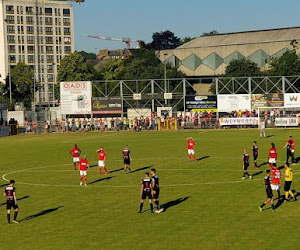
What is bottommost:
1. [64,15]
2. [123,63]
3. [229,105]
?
[229,105]

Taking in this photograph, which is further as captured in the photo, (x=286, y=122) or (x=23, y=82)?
(x=23, y=82)

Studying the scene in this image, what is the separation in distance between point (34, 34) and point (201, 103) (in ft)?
342

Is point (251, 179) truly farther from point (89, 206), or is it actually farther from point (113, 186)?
A: point (89, 206)

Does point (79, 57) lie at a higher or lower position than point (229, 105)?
higher

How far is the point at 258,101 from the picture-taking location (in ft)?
277

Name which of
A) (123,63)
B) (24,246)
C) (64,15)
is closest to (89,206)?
(24,246)

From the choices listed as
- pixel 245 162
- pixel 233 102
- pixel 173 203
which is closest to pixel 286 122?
pixel 233 102

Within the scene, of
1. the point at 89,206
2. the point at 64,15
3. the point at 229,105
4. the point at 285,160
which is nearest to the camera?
the point at 89,206

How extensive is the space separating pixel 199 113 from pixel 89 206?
54380 mm

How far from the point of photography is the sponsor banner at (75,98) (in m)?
90.3

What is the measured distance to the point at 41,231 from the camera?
2714cm

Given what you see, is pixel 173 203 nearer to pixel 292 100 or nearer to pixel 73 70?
pixel 292 100

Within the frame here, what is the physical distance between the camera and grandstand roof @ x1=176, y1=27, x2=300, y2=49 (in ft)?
419

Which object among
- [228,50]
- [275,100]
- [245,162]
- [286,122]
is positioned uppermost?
[228,50]
